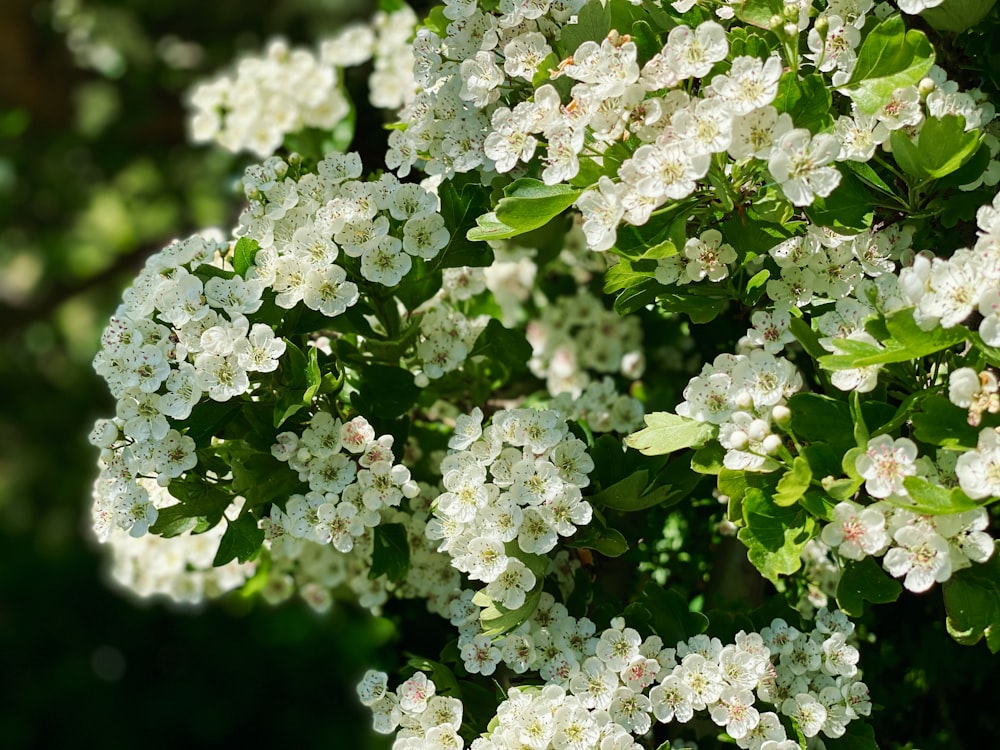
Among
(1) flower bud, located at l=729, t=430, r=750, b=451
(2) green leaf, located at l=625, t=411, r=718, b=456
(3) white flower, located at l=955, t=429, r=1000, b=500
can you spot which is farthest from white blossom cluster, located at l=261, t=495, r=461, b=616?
(3) white flower, located at l=955, t=429, r=1000, b=500

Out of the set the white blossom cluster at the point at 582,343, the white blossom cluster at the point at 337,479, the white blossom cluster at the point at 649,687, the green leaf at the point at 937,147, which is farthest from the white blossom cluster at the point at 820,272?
the white blossom cluster at the point at 582,343

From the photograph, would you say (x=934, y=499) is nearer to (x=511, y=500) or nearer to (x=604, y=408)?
(x=511, y=500)

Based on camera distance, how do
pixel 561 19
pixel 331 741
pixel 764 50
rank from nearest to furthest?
pixel 764 50
pixel 561 19
pixel 331 741

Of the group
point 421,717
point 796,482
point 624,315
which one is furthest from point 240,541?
point 796,482

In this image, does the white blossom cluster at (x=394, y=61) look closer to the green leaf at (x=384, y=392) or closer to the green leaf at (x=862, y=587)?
the green leaf at (x=384, y=392)

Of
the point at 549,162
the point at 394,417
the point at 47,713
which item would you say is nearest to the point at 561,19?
the point at 549,162

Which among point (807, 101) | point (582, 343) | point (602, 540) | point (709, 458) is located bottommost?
point (582, 343)

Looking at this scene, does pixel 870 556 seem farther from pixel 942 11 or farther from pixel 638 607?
pixel 942 11
